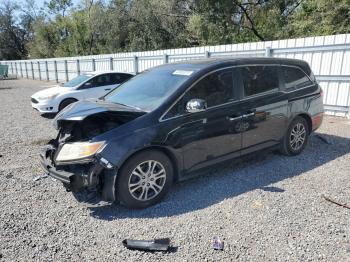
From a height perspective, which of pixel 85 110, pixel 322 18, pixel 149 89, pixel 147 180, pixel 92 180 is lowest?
pixel 147 180

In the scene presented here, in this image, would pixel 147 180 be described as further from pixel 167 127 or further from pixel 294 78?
pixel 294 78

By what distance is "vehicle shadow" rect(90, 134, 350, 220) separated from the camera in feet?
12.3

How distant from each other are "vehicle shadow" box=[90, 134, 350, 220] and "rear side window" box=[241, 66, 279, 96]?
1054 mm

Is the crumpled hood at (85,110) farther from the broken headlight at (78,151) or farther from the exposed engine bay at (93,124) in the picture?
the broken headlight at (78,151)

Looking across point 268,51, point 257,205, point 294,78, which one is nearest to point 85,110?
point 257,205

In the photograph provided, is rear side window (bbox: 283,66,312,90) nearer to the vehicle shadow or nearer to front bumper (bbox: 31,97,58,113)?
the vehicle shadow

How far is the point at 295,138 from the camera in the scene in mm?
5422

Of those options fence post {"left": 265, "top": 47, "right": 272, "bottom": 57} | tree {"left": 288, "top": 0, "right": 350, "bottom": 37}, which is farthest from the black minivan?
tree {"left": 288, "top": 0, "right": 350, "bottom": 37}

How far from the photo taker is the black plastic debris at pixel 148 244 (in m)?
2.98

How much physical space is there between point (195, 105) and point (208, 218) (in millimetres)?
1355

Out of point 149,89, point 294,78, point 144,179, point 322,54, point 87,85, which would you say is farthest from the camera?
point 87,85

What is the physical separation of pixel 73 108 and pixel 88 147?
3.00 feet

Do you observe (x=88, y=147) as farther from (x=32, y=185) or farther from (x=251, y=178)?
(x=251, y=178)

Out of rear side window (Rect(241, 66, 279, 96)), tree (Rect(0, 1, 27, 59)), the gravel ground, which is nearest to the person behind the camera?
the gravel ground
